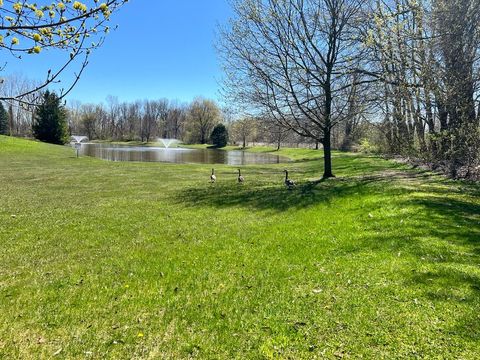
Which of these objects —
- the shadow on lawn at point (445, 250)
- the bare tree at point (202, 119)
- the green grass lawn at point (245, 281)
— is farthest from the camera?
the bare tree at point (202, 119)

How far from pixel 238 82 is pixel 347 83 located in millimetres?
5249

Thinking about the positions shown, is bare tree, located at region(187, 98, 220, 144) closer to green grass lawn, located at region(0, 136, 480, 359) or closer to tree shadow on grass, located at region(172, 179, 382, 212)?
tree shadow on grass, located at region(172, 179, 382, 212)

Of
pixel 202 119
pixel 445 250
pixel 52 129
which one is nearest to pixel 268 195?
pixel 445 250

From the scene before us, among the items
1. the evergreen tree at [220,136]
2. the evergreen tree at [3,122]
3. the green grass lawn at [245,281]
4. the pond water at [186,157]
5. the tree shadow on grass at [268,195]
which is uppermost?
the evergreen tree at [3,122]

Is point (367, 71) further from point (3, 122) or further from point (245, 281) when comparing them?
point (3, 122)

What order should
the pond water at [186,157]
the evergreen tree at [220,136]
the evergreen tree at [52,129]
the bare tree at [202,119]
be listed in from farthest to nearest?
1. the bare tree at [202,119]
2. the evergreen tree at [220,136]
3. the evergreen tree at [52,129]
4. the pond water at [186,157]

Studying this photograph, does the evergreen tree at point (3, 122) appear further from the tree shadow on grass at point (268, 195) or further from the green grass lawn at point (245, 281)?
the green grass lawn at point (245, 281)

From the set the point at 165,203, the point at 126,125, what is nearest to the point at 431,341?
the point at 165,203

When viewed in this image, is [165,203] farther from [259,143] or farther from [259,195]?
[259,143]

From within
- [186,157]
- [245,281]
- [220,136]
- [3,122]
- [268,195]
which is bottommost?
[245,281]

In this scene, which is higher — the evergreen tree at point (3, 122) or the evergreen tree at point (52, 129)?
the evergreen tree at point (3, 122)

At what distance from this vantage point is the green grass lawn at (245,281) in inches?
142

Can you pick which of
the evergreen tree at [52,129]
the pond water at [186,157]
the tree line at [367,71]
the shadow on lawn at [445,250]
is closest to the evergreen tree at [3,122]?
the evergreen tree at [52,129]

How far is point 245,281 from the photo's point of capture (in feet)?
17.0
